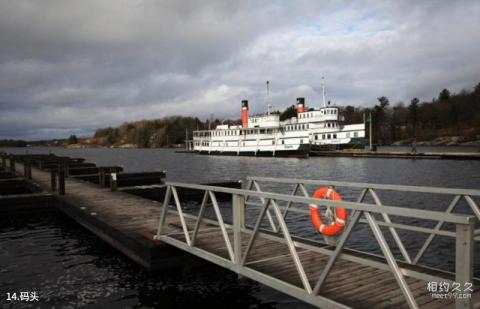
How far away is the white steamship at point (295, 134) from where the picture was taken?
7706 centimetres

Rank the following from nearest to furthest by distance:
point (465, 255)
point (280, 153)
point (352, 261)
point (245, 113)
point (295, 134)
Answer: point (465, 255), point (352, 261), point (295, 134), point (280, 153), point (245, 113)

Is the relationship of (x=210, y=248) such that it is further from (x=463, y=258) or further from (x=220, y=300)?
(x=463, y=258)

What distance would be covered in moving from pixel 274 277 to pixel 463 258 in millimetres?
3531

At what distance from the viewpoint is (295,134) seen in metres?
76.9

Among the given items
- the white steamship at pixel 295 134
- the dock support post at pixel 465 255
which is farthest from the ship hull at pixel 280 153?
the dock support post at pixel 465 255

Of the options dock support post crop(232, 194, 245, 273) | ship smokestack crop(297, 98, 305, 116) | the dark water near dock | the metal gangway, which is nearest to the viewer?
the metal gangway

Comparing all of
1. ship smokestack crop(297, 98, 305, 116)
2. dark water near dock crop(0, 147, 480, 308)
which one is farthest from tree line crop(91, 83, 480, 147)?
dark water near dock crop(0, 147, 480, 308)

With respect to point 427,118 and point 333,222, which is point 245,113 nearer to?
point 333,222

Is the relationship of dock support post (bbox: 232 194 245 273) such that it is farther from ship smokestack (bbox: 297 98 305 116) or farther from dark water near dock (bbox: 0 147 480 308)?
ship smokestack (bbox: 297 98 305 116)

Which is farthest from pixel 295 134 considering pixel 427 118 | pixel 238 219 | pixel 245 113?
pixel 427 118

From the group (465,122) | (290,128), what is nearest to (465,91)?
(465,122)

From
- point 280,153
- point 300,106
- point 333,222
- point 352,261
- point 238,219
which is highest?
point 300,106

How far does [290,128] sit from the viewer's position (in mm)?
82000

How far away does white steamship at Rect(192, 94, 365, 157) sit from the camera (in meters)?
77.1
